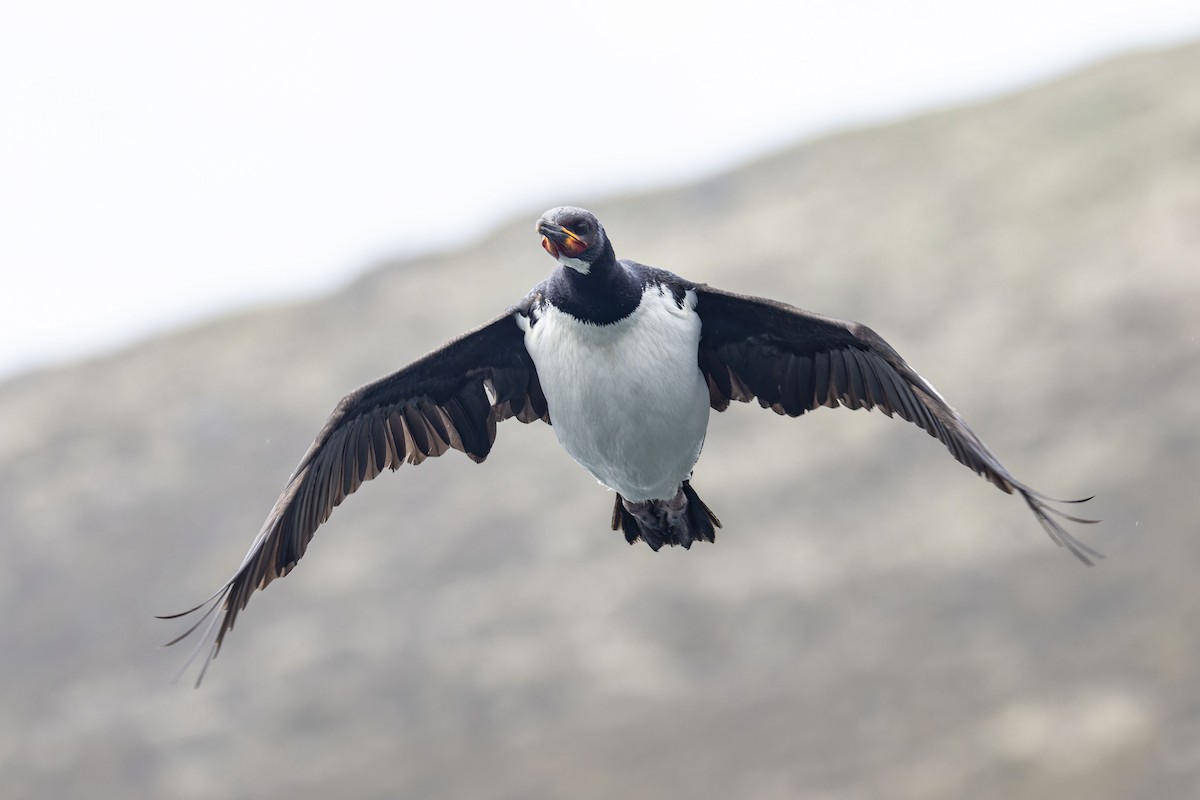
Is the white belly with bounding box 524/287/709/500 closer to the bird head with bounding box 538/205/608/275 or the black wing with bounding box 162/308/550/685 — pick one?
the black wing with bounding box 162/308/550/685

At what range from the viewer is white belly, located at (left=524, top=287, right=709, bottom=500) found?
9.34m

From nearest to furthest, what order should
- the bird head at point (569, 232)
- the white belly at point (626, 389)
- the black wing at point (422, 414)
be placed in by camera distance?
the bird head at point (569, 232), the white belly at point (626, 389), the black wing at point (422, 414)

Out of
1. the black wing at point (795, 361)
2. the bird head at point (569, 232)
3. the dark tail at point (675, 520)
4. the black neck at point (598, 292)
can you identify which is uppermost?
the bird head at point (569, 232)

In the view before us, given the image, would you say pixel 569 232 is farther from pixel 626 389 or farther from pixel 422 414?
pixel 422 414

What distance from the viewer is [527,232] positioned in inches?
2299

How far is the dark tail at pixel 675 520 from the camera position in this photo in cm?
1041

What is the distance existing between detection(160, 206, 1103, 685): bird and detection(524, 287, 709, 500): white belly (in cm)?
1

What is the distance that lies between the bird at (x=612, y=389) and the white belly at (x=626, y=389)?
0.03 ft

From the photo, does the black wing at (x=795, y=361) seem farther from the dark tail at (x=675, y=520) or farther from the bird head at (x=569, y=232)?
the bird head at (x=569, y=232)

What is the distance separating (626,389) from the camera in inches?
368

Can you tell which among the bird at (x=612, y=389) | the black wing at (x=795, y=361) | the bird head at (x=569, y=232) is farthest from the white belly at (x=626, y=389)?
the bird head at (x=569, y=232)

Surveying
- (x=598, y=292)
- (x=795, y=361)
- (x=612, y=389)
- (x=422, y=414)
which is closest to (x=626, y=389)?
(x=612, y=389)

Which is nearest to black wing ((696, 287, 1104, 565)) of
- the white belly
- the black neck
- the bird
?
the bird

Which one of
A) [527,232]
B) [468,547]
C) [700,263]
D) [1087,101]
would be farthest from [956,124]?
[468,547]
